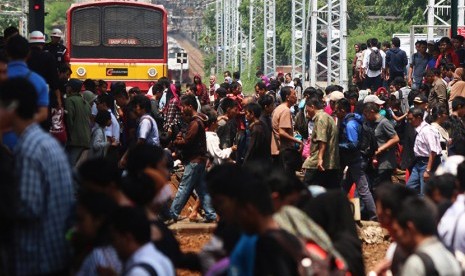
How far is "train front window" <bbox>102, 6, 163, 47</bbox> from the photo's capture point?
1299 inches

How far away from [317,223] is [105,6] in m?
25.1

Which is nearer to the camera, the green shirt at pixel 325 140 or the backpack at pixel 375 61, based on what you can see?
the green shirt at pixel 325 140

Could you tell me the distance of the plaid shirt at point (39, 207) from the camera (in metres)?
7.85

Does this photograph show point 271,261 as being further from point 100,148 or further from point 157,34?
point 157,34

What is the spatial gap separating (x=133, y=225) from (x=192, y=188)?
32.7 feet

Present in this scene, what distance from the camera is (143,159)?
8.45 m

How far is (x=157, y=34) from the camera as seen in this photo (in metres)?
33.2

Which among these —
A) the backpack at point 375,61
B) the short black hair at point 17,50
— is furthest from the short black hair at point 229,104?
the backpack at point 375,61

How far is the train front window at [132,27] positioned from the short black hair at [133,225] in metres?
26.0

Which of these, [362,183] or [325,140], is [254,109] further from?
[362,183]

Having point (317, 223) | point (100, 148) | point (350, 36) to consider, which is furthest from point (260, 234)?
point (350, 36)

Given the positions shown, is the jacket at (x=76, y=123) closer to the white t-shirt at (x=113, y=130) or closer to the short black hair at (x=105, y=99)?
the white t-shirt at (x=113, y=130)

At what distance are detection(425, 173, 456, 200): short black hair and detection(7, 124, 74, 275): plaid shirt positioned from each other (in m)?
2.82

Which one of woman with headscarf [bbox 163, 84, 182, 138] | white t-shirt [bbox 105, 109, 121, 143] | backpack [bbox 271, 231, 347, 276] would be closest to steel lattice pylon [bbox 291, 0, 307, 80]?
woman with headscarf [bbox 163, 84, 182, 138]
